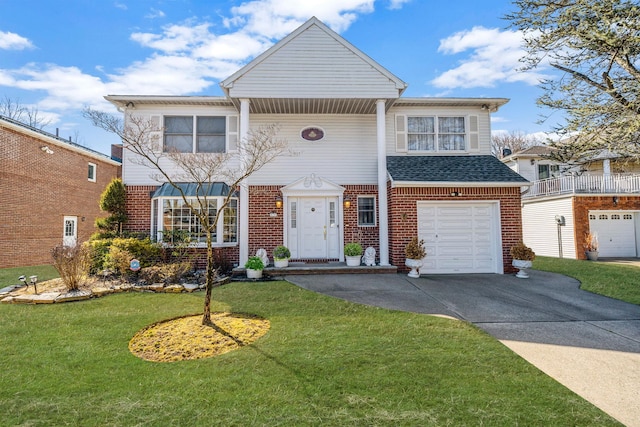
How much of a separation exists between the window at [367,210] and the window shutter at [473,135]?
422 cm

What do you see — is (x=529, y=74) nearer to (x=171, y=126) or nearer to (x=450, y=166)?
(x=450, y=166)

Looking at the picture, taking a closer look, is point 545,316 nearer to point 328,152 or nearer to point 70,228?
point 328,152

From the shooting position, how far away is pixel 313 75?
10000mm

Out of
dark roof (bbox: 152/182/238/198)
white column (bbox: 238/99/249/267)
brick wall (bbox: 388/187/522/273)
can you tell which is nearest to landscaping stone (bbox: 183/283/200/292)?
white column (bbox: 238/99/249/267)

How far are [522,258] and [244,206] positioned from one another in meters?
8.75

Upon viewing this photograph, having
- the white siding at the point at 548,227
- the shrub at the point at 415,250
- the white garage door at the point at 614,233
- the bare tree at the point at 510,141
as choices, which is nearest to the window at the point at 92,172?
the shrub at the point at 415,250

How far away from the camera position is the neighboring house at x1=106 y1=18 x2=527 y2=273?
32.6ft

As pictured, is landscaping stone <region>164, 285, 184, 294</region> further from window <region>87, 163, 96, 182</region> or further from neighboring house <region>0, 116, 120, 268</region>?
window <region>87, 163, 96, 182</region>

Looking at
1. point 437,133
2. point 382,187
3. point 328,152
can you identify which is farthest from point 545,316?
point 328,152

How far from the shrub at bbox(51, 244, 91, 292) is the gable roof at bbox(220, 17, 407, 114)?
6164mm

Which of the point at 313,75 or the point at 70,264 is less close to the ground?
the point at 313,75

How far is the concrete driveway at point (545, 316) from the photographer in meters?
3.35

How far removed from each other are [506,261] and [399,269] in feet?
11.4

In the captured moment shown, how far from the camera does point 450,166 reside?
10602 mm
